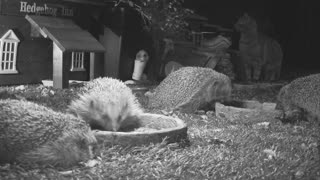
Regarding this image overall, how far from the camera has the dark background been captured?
1661cm

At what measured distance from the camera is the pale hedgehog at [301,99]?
6.80 m

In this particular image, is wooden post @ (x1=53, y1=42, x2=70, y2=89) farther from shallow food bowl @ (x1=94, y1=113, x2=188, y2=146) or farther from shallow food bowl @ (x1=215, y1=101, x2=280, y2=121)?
shallow food bowl @ (x1=94, y1=113, x2=188, y2=146)

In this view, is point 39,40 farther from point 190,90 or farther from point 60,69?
point 190,90

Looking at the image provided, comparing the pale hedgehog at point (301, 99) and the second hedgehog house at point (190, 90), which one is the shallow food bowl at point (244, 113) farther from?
the second hedgehog house at point (190, 90)

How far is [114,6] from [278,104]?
4756mm

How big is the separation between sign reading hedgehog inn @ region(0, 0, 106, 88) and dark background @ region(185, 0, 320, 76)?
7392 millimetres

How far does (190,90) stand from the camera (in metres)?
7.77

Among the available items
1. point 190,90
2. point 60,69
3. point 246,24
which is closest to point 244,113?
point 190,90

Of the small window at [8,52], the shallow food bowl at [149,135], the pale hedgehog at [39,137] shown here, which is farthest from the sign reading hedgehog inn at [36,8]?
the pale hedgehog at [39,137]

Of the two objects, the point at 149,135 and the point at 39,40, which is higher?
the point at 39,40

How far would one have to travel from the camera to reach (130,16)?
11234 mm

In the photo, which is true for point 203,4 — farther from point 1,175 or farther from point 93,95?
point 1,175

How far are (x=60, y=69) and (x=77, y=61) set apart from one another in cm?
160

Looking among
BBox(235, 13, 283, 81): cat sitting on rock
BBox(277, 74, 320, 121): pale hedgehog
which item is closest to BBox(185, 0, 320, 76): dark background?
BBox(235, 13, 283, 81): cat sitting on rock
